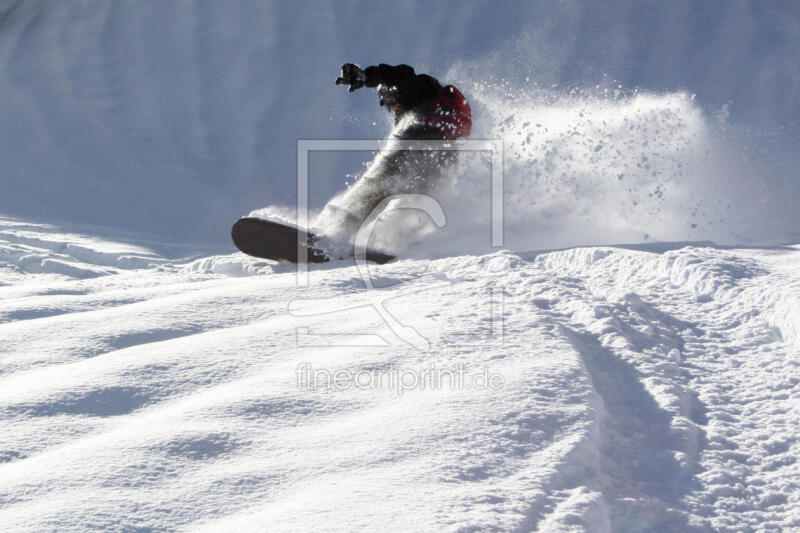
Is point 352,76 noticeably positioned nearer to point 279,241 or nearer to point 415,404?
point 279,241

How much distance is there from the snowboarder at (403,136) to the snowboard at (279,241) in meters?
0.20

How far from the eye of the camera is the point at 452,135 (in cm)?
377

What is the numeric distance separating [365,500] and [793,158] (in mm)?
4351

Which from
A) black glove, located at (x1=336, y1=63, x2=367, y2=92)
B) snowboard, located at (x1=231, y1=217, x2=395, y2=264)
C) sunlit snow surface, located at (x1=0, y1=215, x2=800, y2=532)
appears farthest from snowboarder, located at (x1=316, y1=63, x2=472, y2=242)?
sunlit snow surface, located at (x1=0, y1=215, x2=800, y2=532)

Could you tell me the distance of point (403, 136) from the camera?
3725 mm

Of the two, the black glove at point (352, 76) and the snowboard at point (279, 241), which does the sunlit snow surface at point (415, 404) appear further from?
the black glove at point (352, 76)

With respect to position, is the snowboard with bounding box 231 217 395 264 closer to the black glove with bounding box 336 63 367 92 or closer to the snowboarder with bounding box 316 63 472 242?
the snowboarder with bounding box 316 63 472 242

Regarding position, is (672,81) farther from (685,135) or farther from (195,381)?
(195,381)

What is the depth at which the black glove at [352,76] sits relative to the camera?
12.3 ft

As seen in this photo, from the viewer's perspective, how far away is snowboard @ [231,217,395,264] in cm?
305

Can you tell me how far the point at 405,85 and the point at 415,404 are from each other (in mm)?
2516

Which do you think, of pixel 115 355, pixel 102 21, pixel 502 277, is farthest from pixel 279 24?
pixel 115 355

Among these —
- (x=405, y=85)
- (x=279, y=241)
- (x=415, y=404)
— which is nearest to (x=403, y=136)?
(x=405, y=85)

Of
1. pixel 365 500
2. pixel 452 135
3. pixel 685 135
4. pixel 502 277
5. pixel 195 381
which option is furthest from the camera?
pixel 685 135
